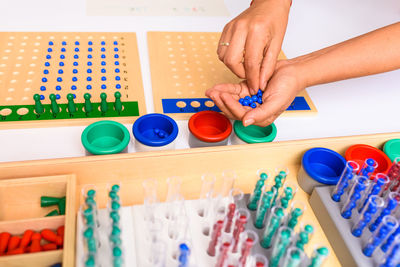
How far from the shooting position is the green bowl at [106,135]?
818 millimetres

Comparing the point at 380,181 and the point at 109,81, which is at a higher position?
the point at 109,81

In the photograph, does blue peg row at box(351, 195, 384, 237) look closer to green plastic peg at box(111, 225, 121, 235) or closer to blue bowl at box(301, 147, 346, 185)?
blue bowl at box(301, 147, 346, 185)

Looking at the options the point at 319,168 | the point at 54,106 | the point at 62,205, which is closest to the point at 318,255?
the point at 319,168

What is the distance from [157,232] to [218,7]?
3.65 feet

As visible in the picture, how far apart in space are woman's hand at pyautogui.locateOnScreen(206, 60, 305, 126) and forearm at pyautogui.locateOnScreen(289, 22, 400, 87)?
4cm

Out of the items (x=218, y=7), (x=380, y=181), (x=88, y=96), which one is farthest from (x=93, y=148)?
(x=218, y=7)

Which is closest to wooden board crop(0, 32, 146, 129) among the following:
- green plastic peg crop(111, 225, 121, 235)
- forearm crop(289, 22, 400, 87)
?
green plastic peg crop(111, 225, 121, 235)

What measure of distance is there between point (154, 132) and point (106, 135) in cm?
12

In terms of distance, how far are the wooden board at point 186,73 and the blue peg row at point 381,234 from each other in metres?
0.48

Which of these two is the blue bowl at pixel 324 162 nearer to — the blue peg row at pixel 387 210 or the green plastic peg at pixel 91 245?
the blue peg row at pixel 387 210

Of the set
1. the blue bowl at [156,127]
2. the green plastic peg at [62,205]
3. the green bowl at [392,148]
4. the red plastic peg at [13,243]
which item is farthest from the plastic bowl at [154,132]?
the green bowl at [392,148]

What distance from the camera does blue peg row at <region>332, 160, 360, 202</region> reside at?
76cm

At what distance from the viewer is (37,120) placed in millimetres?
915

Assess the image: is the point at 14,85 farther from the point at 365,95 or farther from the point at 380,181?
the point at 365,95
